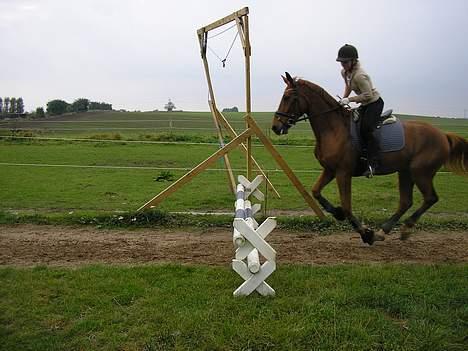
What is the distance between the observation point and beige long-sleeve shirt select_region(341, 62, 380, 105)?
20.1ft

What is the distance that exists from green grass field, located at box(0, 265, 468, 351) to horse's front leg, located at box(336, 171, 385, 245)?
97cm

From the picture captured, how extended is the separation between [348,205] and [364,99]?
58.7 inches

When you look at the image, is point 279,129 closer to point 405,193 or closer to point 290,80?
point 290,80

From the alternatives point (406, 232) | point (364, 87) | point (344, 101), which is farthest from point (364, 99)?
point (406, 232)

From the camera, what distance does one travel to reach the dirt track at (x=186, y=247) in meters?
5.91

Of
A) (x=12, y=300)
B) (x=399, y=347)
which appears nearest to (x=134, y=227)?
(x=12, y=300)

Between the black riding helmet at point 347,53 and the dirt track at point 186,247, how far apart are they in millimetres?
2661

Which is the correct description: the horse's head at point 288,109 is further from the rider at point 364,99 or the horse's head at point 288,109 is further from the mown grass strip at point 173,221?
the mown grass strip at point 173,221

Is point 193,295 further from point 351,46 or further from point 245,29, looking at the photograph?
point 245,29

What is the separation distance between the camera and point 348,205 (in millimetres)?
6344

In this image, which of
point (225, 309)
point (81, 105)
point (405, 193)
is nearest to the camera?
point (225, 309)

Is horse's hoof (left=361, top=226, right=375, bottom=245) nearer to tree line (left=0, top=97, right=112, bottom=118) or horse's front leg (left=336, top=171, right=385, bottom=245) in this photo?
horse's front leg (left=336, top=171, right=385, bottom=245)

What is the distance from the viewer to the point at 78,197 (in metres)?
10.5

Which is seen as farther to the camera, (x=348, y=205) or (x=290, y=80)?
(x=348, y=205)
